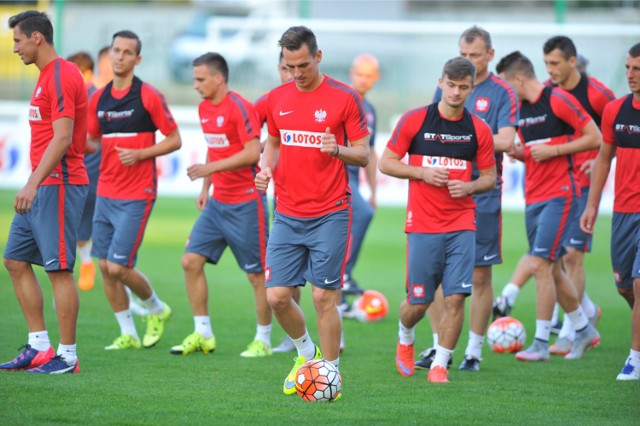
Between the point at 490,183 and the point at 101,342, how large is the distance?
4.05m

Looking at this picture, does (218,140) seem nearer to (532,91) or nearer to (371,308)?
(532,91)

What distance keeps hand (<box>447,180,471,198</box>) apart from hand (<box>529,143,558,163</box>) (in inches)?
71.3

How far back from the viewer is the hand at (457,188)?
311 inches

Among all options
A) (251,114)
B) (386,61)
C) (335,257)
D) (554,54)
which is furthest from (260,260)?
(386,61)

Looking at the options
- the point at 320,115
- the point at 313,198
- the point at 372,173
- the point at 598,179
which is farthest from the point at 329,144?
the point at 372,173

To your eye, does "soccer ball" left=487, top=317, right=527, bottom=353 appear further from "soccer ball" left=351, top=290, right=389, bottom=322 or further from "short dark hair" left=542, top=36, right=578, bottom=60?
"short dark hair" left=542, top=36, right=578, bottom=60

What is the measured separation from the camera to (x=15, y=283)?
320 inches

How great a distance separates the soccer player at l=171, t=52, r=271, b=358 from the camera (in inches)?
372

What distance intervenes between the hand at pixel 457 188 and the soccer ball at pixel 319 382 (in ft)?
5.63

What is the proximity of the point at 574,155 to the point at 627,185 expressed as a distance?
1.68m

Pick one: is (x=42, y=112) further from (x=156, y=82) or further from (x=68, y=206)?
(x=156, y=82)

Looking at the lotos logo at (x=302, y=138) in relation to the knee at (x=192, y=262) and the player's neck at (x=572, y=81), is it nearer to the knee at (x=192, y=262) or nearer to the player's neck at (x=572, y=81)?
the knee at (x=192, y=262)

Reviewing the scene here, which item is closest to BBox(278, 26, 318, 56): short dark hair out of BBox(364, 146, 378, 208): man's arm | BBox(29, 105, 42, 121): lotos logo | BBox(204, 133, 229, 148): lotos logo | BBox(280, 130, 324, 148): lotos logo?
BBox(280, 130, 324, 148): lotos logo

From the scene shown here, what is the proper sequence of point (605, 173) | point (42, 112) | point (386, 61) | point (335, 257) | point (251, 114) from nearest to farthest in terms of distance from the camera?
point (335, 257) < point (42, 112) < point (605, 173) < point (251, 114) < point (386, 61)
